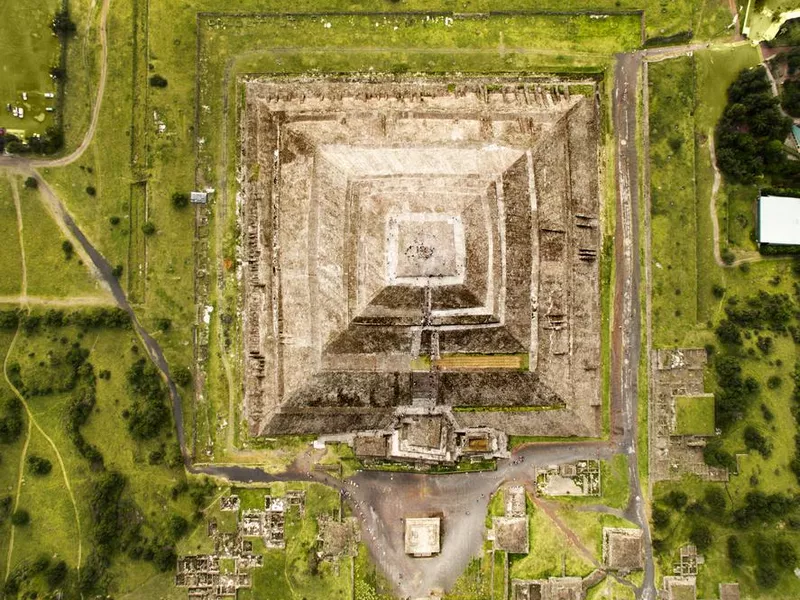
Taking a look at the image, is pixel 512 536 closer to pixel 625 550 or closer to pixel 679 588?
pixel 625 550

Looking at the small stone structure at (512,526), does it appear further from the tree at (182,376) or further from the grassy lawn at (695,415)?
the tree at (182,376)

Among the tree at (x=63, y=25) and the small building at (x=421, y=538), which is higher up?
the tree at (x=63, y=25)

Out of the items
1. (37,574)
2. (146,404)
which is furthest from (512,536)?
(37,574)

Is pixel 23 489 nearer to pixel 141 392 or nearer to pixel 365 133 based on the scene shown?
pixel 141 392

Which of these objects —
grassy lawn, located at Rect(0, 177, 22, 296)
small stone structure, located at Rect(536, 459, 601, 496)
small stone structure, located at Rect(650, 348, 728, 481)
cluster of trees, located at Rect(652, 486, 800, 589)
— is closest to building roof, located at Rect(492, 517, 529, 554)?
small stone structure, located at Rect(536, 459, 601, 496)

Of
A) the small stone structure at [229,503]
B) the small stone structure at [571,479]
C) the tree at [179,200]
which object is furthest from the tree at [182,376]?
the small stone structure at [571,479]

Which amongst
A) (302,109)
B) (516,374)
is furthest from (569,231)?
(302,109)

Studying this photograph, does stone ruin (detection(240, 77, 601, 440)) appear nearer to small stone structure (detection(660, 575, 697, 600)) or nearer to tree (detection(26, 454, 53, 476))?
small stone structure (detection(660, 575, 697, 600))
